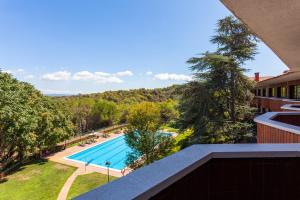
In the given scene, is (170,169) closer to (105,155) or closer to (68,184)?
(68,184)

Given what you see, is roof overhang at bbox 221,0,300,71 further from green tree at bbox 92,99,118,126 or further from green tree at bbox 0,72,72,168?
green tree at bbox 92,99,118,126

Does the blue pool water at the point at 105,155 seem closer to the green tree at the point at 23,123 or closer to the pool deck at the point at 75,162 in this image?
the pool deck at the point at 75,162

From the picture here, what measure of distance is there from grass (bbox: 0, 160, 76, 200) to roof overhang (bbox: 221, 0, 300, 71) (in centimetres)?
1703

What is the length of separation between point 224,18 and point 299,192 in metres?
18.3

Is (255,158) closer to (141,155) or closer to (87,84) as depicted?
(141,155)

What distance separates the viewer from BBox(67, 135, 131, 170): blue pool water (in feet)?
81.4

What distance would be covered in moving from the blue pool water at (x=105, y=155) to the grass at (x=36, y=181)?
3.09 metres

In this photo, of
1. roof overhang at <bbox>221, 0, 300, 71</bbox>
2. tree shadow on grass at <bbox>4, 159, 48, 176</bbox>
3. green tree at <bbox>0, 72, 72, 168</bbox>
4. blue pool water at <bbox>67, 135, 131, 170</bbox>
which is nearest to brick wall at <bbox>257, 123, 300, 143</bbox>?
roof overhang at <bbox>221, 0, 300, 71</bbox>

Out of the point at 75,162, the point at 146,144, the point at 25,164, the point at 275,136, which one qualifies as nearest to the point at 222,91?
the point at 146,144

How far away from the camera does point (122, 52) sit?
57875 millimetres

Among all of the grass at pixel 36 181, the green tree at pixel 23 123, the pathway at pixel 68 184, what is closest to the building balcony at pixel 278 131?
the pathway at pixel 68 184

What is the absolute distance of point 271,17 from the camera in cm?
289

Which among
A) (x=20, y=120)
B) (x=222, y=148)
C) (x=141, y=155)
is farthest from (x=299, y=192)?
(x=20, y=120)

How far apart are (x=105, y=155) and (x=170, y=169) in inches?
1079
